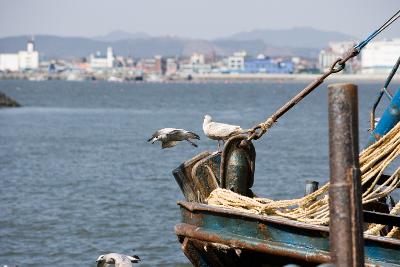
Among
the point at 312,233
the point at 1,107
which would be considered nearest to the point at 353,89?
the point at 312,233

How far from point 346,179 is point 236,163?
3.14 metres

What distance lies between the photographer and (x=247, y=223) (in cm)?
917

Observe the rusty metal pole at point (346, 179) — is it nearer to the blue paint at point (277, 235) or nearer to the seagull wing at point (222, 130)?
the blue paint at point (277, 235)

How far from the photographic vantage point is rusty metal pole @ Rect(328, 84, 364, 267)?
7098 millimetres

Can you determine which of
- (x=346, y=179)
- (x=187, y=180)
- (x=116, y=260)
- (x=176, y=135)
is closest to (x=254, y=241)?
(x=187, y=180)

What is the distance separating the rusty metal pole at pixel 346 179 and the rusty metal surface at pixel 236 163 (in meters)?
3.09

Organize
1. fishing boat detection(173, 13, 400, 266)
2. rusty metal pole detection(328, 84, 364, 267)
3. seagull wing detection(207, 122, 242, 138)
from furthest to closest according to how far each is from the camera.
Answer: seagull wing detection(207, 122, 242, 138)
fishing boat detection(173, 13, 400, 266)
rusty metal pole detection(328, 84, 364, 267)

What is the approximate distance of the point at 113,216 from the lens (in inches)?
807

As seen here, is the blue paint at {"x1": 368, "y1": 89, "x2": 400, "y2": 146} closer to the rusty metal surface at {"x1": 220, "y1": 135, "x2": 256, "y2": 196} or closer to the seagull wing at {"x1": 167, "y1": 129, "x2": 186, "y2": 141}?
the rusty metal surface at {"x1": 220, "y1": 135, "x2": 256, "y2": 196}

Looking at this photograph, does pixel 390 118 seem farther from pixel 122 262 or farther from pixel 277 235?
pixel 122 262

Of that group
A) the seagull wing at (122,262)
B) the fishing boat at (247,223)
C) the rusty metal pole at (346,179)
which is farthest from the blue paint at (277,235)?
the seagull wing at (122,262)

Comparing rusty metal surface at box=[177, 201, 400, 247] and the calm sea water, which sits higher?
rusty metal surface at box=[177, 201, 400, 247]

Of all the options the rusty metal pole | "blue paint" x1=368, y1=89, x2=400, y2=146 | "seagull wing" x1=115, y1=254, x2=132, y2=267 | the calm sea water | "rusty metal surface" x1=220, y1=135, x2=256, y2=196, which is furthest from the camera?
the calm sea water

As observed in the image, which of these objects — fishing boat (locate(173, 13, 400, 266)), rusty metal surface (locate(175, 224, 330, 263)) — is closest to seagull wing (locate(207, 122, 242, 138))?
fishing boat (locate(173, 13, 400, 266))
